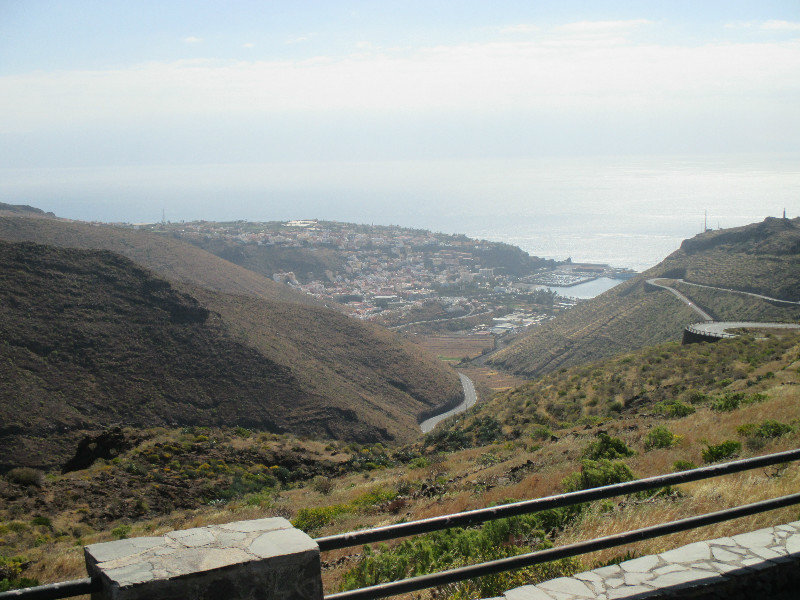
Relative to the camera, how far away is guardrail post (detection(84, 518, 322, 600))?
2414 mm

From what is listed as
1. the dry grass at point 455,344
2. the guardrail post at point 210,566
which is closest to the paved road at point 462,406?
the dry grass at point 455,344

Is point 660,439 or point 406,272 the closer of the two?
point 660,439

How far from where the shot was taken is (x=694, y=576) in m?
3.41

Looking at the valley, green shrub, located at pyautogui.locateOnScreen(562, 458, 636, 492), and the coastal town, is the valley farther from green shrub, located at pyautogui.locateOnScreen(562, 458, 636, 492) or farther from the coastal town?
the coastal town

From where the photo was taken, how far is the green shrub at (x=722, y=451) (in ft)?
23.9

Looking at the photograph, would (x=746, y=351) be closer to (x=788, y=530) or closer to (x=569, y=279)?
(x=788, y=530)

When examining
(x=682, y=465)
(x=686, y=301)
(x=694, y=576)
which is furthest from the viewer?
(x=686, y=301)

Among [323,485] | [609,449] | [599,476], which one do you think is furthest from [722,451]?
[323,485]

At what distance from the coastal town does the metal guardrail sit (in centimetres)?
6287

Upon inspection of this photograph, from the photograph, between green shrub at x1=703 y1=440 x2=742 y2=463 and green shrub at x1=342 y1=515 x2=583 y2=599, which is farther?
green shrub at x1=703 y1=440 x2=742 y2=463

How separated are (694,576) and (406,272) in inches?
3820

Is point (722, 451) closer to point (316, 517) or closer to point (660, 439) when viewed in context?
point (660, 439)

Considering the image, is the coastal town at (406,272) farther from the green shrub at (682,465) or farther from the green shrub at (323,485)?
the green shrub at (682,465)

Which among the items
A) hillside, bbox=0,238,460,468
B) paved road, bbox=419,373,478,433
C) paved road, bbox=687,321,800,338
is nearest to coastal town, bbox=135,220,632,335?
paved road, bbox=419,373,478,433
